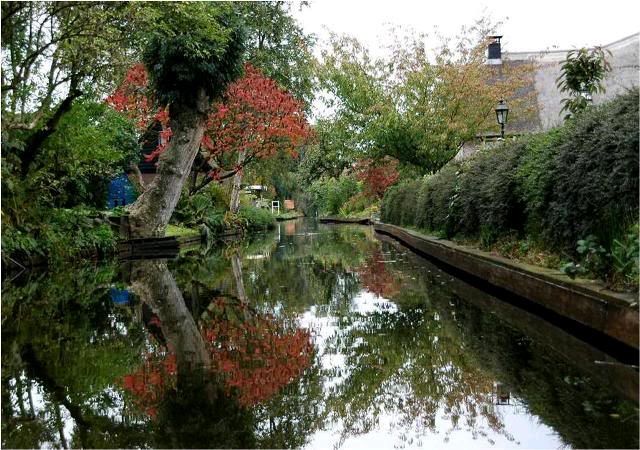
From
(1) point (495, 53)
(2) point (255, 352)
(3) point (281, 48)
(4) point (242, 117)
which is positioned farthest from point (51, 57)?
(1) point (495, 53)

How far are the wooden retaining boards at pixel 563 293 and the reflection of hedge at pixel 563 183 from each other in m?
0.56

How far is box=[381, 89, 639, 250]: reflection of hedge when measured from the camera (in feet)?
20.2

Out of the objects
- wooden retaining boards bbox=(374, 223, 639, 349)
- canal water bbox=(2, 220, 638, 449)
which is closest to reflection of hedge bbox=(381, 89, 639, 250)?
wooden retaining boards bbox=(374, 223, 639, 349)

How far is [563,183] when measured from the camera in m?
7.34

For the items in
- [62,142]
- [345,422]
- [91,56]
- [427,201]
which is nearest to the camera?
[345,422]

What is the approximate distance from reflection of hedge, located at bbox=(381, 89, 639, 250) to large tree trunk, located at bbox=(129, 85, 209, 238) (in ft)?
29.6

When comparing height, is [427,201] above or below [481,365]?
above

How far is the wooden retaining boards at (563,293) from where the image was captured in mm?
5199

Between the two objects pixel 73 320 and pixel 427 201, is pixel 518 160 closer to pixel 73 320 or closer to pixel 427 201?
pixel 73 320

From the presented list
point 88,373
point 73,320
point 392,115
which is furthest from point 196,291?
point 392,115

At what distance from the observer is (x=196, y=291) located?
32.7ft

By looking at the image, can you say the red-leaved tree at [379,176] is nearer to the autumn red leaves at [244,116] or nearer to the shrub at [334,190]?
the shrub at [334,190]

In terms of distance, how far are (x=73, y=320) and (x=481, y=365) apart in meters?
4.95

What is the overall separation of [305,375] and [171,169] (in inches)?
580
